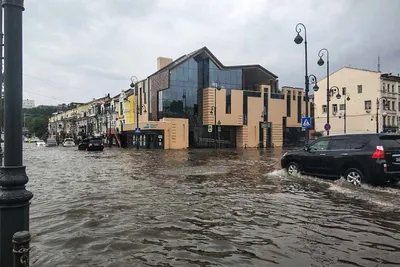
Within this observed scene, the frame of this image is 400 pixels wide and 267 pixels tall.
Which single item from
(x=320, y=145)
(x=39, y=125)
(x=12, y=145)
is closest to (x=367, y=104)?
(x=320, y=145)

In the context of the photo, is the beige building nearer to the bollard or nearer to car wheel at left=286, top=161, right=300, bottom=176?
car wheel at left=286, top=161, right=300, bottom=176

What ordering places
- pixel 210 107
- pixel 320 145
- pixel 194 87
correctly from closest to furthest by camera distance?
pixel 320 145 → pixel 210 107 → pixel 194 87

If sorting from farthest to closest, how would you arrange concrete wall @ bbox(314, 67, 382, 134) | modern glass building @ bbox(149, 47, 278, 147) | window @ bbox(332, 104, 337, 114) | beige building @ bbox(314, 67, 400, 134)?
window @ bbox(332, 104, 337, 114)
concrete wall @ bbox(314, 67, 382, 134)
beige building @ bbox(314, 67, 400, 134)
modern glass building @ bbox(149, 47, 278, 147)

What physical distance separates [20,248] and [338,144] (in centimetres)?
1057

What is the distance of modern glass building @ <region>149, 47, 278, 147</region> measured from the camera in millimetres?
51062

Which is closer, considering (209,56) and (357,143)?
(357,143)

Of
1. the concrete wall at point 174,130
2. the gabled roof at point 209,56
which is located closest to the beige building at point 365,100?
the gabled roof at point 209,56

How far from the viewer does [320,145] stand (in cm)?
1233

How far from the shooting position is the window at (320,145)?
39.7 feet

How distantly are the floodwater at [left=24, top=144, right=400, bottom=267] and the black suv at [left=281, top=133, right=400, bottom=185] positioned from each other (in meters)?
0.43

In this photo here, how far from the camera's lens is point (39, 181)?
13031mm

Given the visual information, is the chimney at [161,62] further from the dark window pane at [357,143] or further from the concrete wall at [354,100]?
the dark window pane at [357,143]

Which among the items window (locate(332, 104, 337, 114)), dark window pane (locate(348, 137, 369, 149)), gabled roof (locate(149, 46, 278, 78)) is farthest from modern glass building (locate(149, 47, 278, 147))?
dark window pane (locate(348, 137, 369, 149))

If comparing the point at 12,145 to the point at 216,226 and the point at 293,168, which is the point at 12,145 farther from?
the point at 293,168
